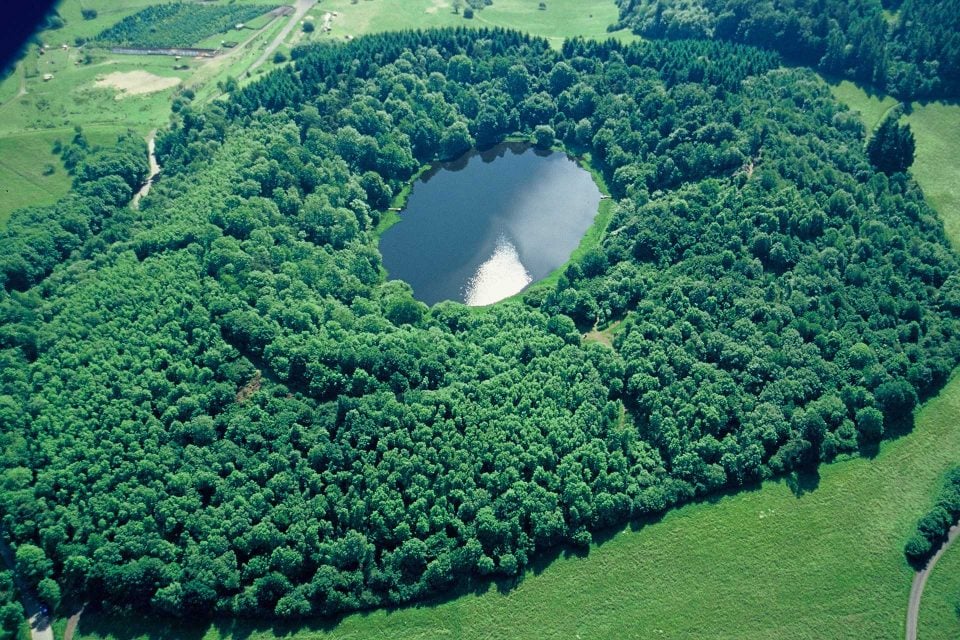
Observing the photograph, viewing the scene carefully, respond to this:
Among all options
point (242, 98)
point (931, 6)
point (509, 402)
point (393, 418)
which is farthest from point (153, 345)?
point (931, 6)

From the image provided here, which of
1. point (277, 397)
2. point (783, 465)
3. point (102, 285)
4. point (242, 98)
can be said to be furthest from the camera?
point (242, 98)

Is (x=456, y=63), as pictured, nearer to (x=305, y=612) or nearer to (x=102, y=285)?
(x=102, y=285)

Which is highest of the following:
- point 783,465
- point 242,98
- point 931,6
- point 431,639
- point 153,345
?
point 931,6

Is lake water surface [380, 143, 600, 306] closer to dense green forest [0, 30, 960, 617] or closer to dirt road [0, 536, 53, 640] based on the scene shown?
dense green forest [0, 30, 960, 617]

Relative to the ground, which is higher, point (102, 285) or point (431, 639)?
point (102, 285)

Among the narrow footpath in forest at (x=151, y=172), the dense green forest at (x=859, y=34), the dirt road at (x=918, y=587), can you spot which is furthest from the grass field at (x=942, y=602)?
Result: the narrow footpath in forest at (x=151, y=172)

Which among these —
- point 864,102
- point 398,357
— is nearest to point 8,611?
point 398,357

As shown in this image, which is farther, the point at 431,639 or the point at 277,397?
the point at 277,397

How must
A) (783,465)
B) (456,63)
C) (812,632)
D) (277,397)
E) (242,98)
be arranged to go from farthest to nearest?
(456,63) → (242,98) → (277,397) → (783,465) → (812,632)

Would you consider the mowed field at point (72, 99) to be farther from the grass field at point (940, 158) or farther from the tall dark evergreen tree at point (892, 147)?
the grass field at point (940, 158)
